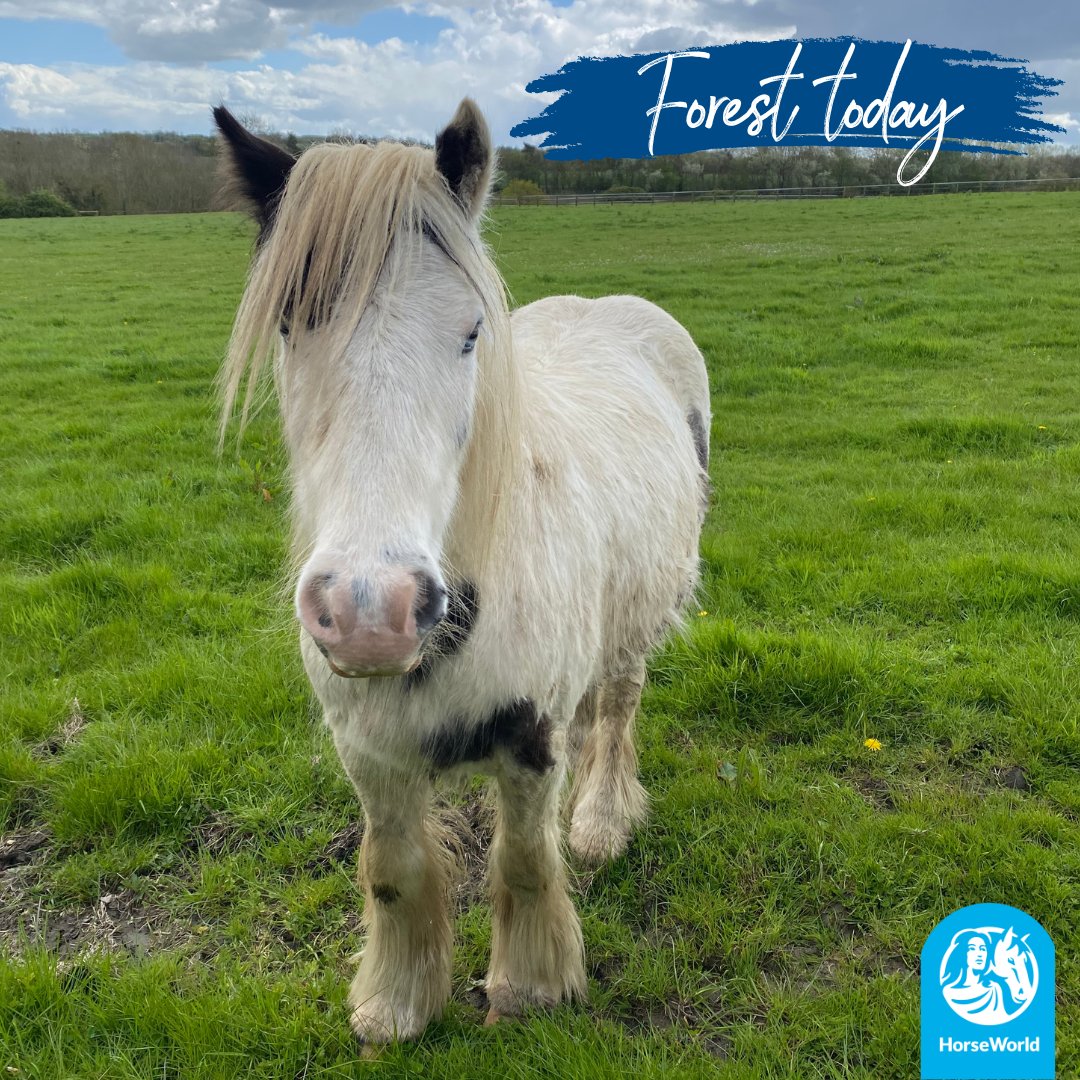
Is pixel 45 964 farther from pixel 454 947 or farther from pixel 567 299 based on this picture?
pixel 567 299

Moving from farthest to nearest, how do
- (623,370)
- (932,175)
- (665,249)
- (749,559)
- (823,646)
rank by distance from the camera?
(932,175)
(665,249)
(749,559)
(823,646)
(623,370)

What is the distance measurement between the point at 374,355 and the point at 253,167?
670 millimetres

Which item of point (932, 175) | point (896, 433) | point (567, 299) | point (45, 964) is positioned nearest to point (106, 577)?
point (45, 964)

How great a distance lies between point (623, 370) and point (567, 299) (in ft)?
2.62

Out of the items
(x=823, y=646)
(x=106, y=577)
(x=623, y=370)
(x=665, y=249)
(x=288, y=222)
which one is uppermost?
(x=288, y=222)

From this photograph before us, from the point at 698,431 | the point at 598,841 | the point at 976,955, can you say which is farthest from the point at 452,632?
the point at 698,431

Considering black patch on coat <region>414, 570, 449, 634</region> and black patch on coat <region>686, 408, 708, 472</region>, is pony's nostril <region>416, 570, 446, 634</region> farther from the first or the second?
black patch on coat <region>686, 408, 708, 472</region>

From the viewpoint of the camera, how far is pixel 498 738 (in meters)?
2.00

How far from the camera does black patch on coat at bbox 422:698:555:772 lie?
193 cm

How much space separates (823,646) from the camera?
372 centimetres

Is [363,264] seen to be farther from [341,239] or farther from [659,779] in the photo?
[659,779]

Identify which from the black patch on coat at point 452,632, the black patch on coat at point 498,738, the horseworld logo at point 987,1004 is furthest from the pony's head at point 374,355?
the horseworld logo at point 987,1004

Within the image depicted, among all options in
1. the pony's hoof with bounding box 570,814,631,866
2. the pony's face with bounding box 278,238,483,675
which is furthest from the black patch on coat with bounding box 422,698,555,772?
the pony's hoof with bounding box 570,814,631,866

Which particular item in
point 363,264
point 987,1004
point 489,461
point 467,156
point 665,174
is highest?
point 467,156
